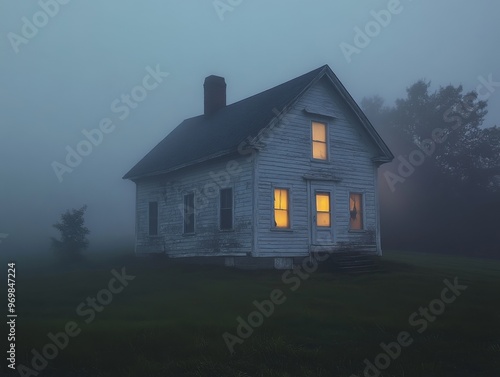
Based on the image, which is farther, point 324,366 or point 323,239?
point 323,239

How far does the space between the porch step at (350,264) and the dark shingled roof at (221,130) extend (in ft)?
21.7

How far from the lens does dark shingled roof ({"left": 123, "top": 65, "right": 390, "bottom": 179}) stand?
75.4 feet

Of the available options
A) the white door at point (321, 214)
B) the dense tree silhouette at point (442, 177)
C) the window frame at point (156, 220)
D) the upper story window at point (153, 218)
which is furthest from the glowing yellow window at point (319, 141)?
the dense tree silhouette at point (442, 177)

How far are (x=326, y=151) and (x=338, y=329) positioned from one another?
46.4 ft

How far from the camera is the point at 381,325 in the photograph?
11.6 meters

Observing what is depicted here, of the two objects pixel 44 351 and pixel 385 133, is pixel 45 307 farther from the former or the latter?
pixel 385 133

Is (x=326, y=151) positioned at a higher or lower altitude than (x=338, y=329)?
higher

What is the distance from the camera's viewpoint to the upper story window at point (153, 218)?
29720mm

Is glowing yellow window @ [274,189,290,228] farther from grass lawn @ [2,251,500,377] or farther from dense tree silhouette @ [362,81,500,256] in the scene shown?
dense tree silhouette @ [362,81,500,256]

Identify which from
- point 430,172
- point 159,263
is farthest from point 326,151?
point 430,172

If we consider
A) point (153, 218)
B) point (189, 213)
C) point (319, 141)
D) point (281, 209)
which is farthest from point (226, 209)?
point (153, 218)

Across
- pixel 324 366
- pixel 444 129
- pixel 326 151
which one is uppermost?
pixel 444 129

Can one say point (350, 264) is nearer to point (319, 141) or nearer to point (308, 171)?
point (308, 171)

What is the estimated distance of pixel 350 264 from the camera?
23.0 meters
